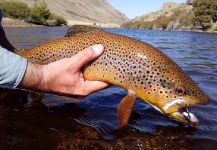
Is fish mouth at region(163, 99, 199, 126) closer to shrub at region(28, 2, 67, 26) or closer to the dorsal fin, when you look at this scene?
the dorsal fin

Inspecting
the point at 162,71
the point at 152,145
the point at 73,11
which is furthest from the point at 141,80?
the point at 73,11

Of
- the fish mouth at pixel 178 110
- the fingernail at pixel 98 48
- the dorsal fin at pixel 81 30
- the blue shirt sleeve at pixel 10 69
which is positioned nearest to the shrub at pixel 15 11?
the dorsal fin at pixel 81 30

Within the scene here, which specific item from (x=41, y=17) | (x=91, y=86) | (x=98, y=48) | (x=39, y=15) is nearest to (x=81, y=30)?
A: (x=98, y=48)

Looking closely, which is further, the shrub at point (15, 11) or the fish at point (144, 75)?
the shrub at point (15, 11)

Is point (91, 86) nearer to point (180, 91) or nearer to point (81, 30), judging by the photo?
point (81, 30)

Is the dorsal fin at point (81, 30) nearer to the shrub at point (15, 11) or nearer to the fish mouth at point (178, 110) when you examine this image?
the fish mouth at point (178, 110)

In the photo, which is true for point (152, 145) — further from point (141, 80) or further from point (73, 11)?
point (73, 11)
